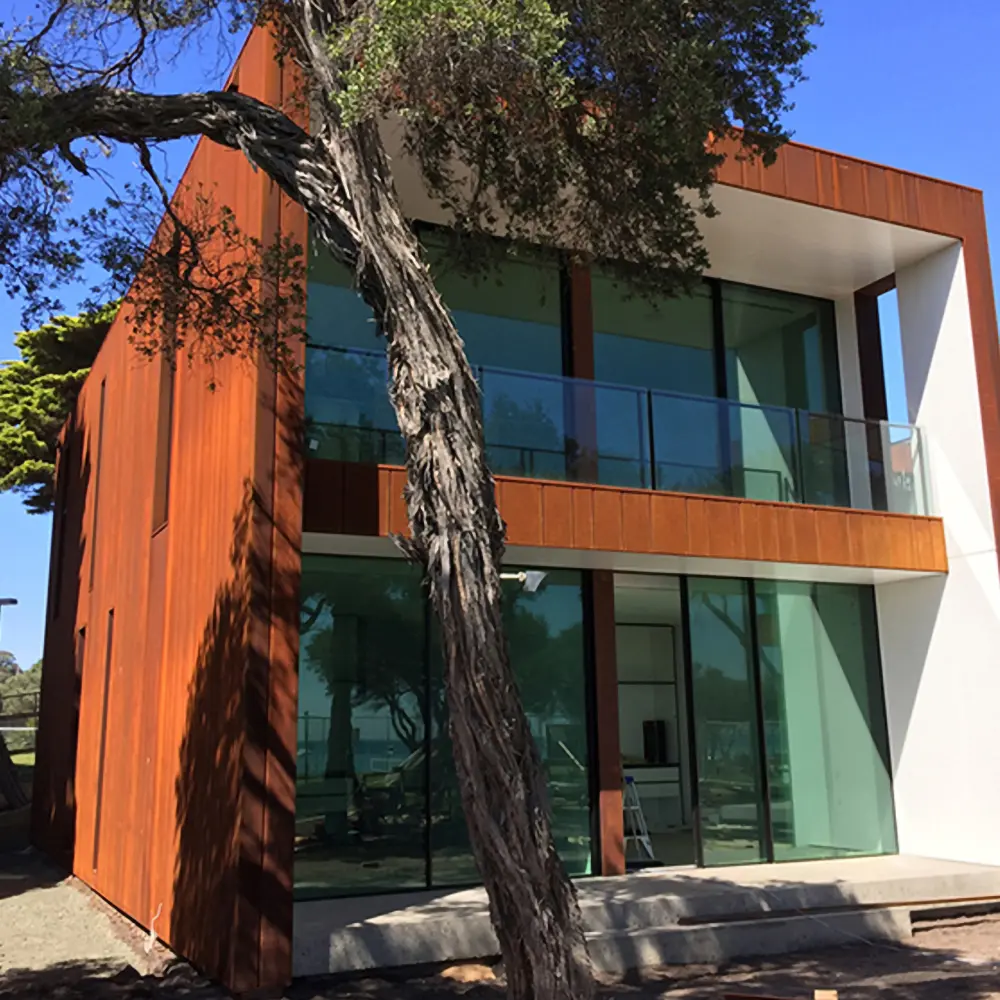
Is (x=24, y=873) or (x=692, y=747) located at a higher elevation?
(x=692, y=747)

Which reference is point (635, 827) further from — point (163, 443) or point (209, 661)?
point (163, 443)

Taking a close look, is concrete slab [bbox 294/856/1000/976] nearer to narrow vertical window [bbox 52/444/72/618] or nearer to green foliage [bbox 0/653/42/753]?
narrow vertical window [bbox 52/444/72/618]

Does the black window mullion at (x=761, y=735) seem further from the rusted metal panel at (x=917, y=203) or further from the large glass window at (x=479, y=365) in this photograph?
the large glass window at (x=479, y=365)

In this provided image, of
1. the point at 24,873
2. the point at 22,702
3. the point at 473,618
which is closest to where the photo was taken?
the point at 473,618

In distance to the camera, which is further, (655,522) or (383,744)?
(655,522)

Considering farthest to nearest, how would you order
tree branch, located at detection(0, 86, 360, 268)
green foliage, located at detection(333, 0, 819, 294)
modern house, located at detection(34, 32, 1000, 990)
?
modern house, located at detection(34, 32, 1000, 990) → tree branch, located at detection(0, 86, 360, 268) → green foliage, located at detection(333, 0, 819, 294)

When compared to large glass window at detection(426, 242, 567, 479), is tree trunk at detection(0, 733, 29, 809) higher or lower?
lower

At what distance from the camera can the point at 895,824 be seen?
11.2 m

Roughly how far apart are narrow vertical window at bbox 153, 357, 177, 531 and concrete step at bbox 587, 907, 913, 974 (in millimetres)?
5961

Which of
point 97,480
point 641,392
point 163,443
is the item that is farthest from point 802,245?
point 97,480

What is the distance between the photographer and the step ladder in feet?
35.1

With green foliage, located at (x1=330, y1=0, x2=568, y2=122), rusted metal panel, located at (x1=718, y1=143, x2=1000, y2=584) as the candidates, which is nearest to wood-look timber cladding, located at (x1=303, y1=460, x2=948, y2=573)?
rusted metal panel, located at (x1=718, y1=143, x2=1000, y2=584)

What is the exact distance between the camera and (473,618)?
16.4 ft

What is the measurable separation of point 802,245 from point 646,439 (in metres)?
3.15
